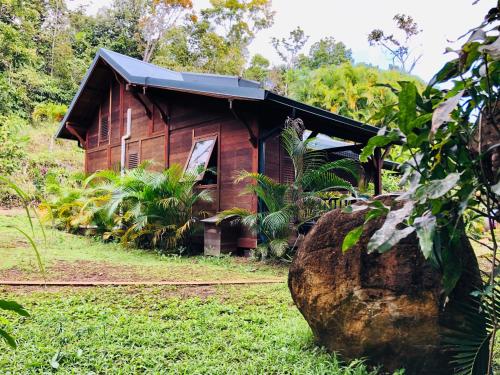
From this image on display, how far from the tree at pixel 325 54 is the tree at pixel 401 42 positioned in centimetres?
307

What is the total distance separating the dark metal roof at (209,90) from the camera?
646 cm

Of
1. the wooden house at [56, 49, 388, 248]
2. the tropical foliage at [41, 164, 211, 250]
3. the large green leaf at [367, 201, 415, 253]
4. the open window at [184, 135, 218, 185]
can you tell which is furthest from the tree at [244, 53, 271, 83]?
the large green leaf at [367, 201, 415, 253]

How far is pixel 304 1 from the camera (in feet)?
105

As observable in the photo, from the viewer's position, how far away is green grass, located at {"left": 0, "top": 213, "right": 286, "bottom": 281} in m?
5.05

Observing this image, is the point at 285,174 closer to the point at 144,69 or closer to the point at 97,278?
the point at 97,278

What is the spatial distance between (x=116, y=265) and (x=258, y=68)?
2303 centimetres

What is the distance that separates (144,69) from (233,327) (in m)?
8.60

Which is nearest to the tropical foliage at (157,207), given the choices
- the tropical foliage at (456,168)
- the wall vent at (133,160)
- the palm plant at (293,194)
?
the palm plant at (293,194)

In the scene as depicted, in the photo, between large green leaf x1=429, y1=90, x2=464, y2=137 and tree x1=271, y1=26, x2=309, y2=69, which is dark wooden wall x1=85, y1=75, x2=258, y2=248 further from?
tree x1=271, y1=26, x2=309, y2=69

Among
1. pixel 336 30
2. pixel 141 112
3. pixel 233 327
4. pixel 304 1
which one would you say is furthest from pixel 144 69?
pixel 304 1

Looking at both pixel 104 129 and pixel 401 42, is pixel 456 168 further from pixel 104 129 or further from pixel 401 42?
pixel 401 42

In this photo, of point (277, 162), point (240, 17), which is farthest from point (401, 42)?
point (277, 162)

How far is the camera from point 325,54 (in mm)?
27922

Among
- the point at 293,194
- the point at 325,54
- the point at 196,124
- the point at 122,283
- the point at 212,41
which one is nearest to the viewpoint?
the point at 122,283
